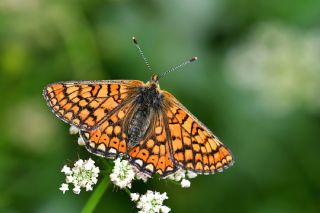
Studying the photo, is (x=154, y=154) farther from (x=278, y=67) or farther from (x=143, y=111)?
(x=278, y=67)

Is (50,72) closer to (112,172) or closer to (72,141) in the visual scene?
(72,141)

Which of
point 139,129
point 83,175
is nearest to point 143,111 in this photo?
point 139,129

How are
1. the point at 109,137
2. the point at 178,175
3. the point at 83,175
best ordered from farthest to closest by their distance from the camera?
1. the point at 178,175
2. the point at 83,175
3. the point at 109,137

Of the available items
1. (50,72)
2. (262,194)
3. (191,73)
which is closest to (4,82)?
(50,72)

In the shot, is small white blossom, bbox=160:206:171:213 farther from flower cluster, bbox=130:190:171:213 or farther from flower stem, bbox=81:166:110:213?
flower stem, bbox=81:166:110:213

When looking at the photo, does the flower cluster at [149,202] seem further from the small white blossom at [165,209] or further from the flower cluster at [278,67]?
the flower cluster at [278,67]

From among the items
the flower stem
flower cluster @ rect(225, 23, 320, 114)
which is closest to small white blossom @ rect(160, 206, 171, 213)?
the flower stem

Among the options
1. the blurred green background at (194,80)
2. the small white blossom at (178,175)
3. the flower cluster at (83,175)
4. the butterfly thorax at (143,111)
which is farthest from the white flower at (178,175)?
the blurred green background at (194,80)

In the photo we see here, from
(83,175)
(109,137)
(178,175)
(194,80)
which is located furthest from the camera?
(194,80)
